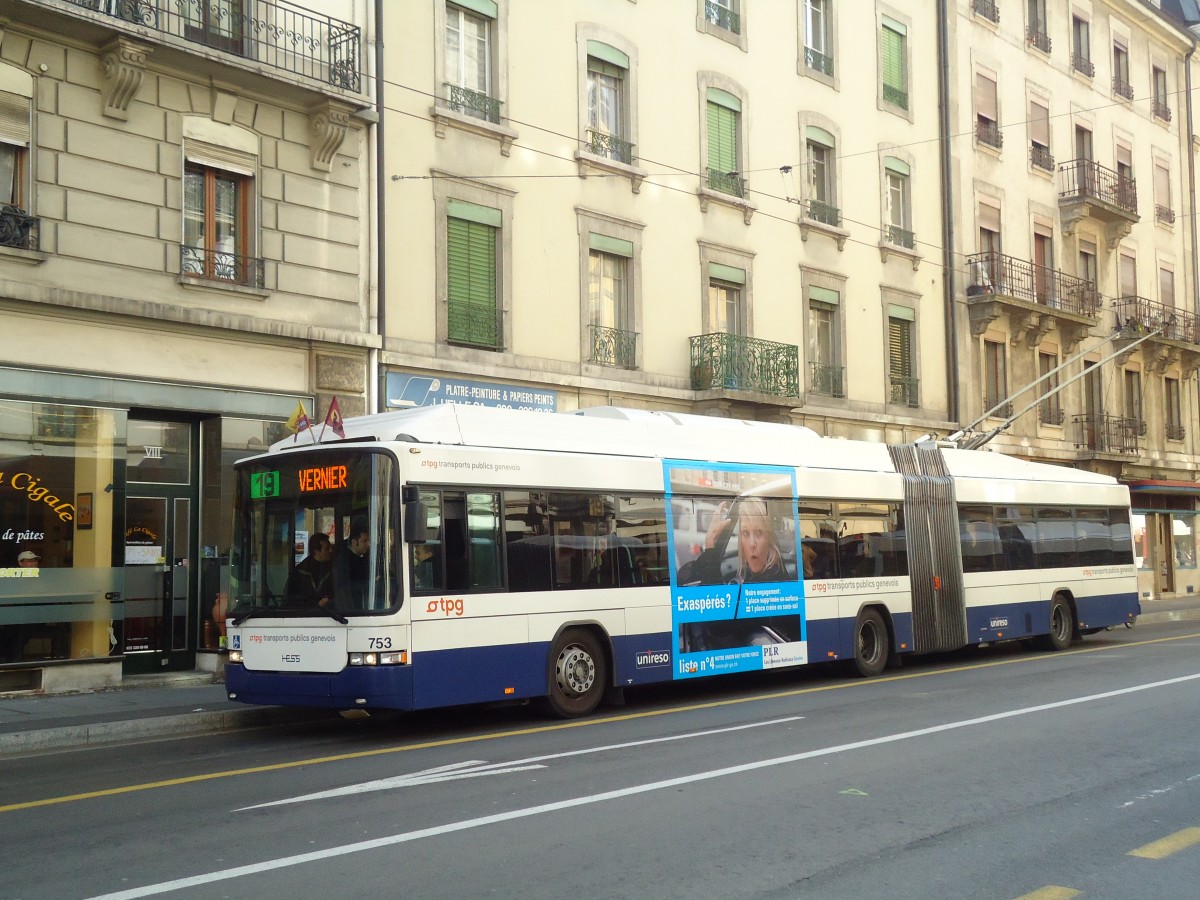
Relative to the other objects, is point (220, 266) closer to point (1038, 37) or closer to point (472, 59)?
point (472, 59)

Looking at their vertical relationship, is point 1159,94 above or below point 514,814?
above

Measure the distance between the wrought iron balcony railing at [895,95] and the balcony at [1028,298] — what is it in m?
4.18

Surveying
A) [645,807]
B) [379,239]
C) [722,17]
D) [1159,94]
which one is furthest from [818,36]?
[645,807]

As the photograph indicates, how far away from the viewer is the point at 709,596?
14.4m

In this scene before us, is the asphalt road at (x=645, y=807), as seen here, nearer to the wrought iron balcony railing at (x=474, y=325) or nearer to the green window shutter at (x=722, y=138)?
the wrought iron balcony railing at (x=474, y=325)

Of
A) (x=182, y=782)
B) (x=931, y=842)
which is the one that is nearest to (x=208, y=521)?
(x=182, y=782)

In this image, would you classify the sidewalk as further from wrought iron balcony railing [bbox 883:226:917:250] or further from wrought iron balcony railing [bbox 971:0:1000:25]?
wrought iron balcony railing [bbox 971:0:1000:25]

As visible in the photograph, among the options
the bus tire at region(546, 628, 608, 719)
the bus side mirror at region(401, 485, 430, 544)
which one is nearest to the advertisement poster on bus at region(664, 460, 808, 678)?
the bus tire at region(546, 628, 608, 719)

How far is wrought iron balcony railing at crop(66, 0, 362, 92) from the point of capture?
1538 centimetres

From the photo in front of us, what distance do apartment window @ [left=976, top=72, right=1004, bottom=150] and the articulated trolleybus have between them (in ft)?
51.4

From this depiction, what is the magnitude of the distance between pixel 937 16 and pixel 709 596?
2123 centimetres

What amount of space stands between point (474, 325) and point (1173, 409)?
2760cm

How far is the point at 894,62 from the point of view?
1153 inches

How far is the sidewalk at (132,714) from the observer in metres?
11.5
